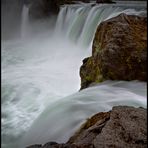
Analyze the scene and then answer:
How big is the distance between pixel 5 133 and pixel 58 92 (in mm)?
2482

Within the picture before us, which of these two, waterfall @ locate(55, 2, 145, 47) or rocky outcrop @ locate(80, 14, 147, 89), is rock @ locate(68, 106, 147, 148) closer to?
rocky outcrop @ locate(80, 14, 147, 89)

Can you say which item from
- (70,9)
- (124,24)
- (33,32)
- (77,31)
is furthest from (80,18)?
(124,24)

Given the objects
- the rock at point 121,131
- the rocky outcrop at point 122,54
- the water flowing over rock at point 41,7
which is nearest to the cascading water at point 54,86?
the rocky outcrop at point 122,54

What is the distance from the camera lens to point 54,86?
8.04 meters

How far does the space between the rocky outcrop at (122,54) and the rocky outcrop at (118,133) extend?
2439 mm

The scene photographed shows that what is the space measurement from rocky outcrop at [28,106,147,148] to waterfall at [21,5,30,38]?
14.6m

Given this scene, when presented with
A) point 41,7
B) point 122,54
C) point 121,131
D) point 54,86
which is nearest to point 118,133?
point 121,131

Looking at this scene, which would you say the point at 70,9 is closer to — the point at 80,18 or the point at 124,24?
the point at 80,18

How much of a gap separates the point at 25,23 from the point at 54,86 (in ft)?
32.6

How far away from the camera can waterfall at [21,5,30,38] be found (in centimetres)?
1703

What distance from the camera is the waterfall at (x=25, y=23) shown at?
17031 millimetres

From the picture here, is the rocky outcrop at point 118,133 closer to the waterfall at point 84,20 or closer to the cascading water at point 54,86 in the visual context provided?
the cascading water at point 54,86

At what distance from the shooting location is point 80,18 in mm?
13133

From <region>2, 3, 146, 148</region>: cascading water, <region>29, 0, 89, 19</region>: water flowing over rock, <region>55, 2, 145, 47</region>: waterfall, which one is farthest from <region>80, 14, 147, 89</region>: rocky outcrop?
<region>29, 0, 89, 19</region>: water flowing over rock
